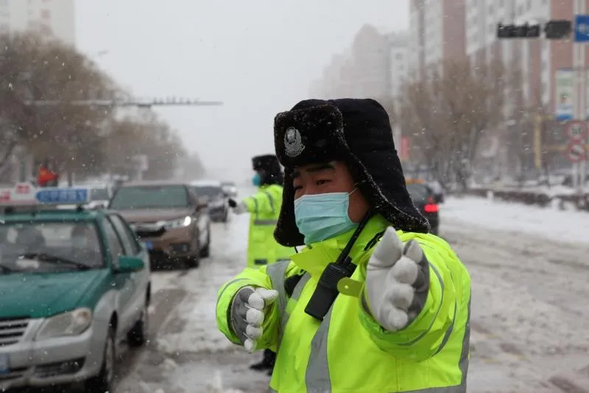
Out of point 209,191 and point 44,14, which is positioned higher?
point 44,14

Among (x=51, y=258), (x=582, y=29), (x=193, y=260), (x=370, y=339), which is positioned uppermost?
(x=582, y=29)

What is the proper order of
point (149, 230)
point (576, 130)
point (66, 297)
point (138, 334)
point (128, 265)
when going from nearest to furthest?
point (66, 297)
point (128, 265)
point (138, 334)
point (149, 230)
point (576, 130)

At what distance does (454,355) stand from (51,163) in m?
46.8

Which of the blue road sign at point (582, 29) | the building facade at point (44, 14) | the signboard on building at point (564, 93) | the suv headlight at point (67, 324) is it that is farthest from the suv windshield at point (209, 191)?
the building facade at point (44, 14)

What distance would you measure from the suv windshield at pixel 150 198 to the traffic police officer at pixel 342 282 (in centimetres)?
1350

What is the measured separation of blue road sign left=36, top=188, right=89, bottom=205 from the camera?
8.48 m

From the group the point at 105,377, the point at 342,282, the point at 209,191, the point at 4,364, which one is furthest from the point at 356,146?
the point at 209,191

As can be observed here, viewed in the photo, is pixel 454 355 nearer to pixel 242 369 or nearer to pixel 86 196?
pixel 242 369

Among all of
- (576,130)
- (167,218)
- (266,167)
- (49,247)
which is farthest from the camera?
(576,130)

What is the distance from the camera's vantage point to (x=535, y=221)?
2711 cm

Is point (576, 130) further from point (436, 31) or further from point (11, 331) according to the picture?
point (436, 31)

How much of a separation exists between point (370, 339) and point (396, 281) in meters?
0.39

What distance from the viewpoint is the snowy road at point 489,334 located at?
19.7 ft

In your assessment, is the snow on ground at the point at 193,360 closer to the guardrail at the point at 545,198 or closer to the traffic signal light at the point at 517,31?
the traffic signal light at the point at 517,31
